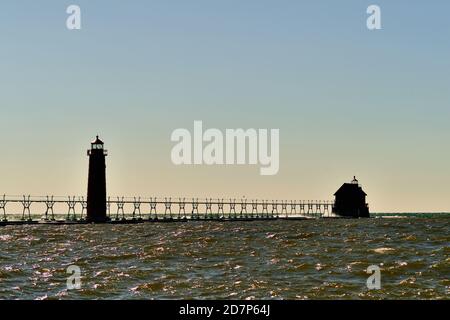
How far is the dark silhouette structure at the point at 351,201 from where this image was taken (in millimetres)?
160750

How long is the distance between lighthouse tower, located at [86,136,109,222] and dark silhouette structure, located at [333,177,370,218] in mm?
70827

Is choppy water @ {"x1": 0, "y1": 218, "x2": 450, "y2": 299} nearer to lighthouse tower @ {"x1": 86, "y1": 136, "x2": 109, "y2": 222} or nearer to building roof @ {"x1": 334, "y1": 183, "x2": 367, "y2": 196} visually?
lighthouse tower @ {"x1": 86, "y1": 136, "x2": 109, "y2": 222}

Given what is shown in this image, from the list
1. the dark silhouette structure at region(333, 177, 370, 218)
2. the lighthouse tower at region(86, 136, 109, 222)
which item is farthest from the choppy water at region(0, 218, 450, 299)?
the dark silhouette structure at region(333, 177, 370, 218)

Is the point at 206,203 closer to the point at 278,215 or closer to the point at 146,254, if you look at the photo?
the point at 278,215

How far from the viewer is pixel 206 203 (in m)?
168

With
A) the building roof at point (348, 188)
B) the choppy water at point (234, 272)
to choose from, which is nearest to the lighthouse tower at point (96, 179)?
the choppy water at point (234, 272)

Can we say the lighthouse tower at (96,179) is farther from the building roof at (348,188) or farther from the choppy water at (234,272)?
the building roof at (348,188)

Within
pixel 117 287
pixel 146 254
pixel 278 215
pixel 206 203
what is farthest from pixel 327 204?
pixel 117 287

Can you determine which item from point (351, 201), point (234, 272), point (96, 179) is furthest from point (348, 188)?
point (234, 272)

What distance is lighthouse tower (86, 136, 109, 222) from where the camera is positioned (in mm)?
103688

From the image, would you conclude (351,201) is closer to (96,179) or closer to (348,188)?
(348,188)

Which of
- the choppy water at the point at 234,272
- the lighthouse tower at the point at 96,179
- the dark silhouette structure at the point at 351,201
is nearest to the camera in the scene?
the choppy water at the point at 234,272

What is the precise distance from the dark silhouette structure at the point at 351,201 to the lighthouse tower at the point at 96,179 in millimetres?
70827
